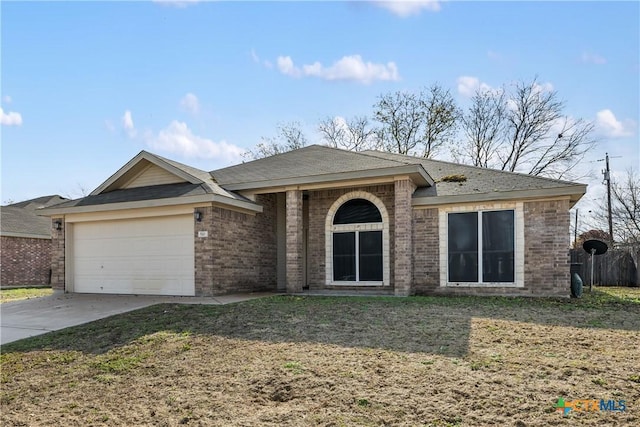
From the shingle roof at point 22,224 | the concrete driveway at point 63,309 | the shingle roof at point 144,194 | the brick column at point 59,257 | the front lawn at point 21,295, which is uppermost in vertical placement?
the shingle roof at point 144,194

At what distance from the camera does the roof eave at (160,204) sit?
460 inches

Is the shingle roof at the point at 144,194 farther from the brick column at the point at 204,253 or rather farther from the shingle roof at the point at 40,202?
the shingle roof at the point at 40,202

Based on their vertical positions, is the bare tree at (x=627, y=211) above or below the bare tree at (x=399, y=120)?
below

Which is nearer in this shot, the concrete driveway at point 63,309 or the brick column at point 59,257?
the concrete driveway at point 63,309

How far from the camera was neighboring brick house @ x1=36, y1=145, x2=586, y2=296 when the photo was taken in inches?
441

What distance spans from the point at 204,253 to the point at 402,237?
539cm

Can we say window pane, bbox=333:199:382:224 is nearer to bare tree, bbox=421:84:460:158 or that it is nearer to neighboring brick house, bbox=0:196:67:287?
neighboring brick house, bbox=0:196:67:287

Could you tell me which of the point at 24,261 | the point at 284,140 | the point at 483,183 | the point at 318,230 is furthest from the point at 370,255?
the point at 284,140

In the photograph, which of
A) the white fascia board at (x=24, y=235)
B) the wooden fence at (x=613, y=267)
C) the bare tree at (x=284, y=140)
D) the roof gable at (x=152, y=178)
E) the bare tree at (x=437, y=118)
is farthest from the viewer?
the bare tree at (x=284, y=140)

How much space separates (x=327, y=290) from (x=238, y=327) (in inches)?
228

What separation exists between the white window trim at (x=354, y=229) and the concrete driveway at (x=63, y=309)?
2.93 meters

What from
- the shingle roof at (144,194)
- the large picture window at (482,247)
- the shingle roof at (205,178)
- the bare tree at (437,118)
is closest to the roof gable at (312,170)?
the shingle roof at (205,178)

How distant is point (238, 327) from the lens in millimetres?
7359

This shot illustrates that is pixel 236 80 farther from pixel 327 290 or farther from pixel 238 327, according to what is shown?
pixel 238 327
